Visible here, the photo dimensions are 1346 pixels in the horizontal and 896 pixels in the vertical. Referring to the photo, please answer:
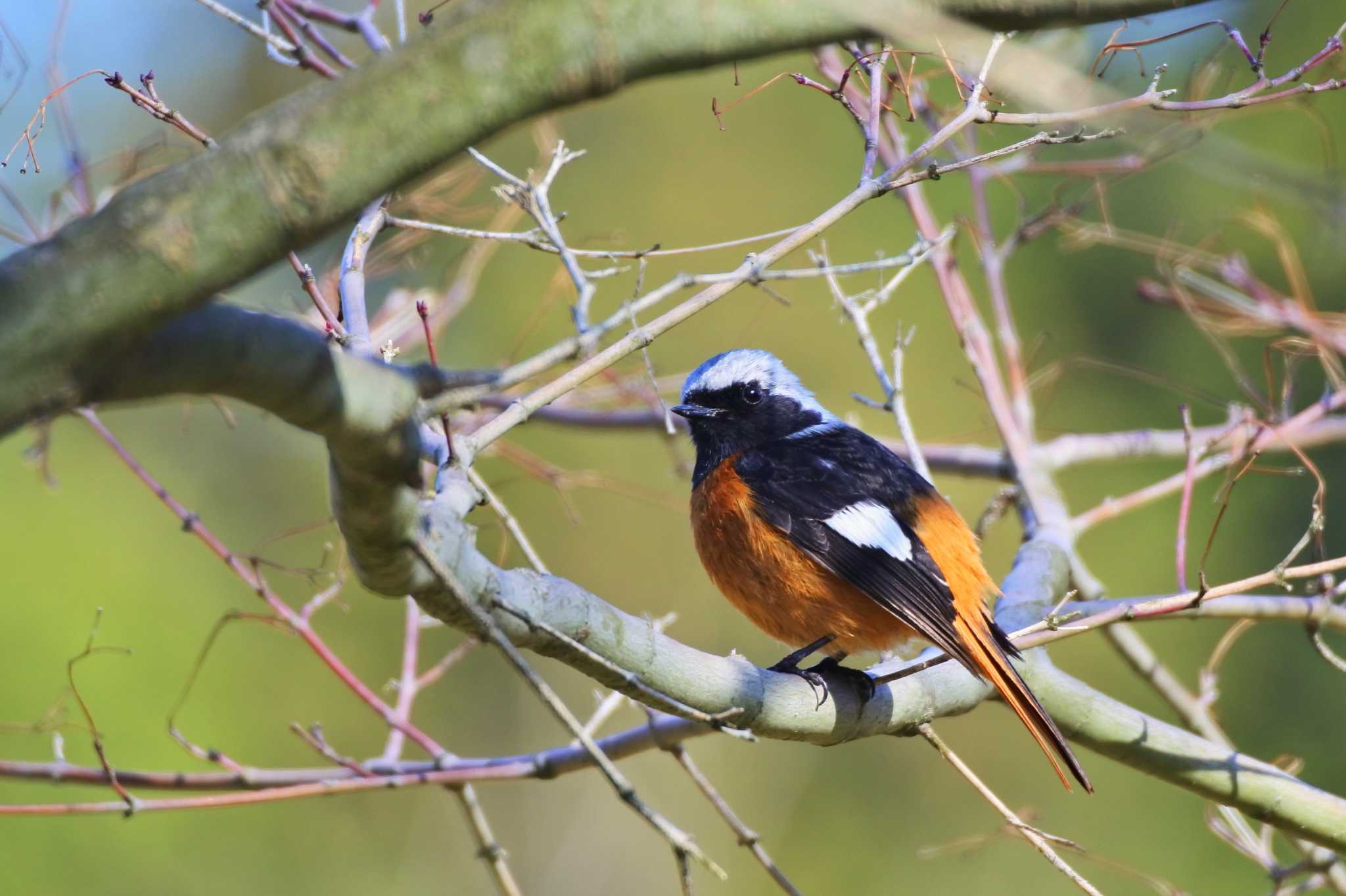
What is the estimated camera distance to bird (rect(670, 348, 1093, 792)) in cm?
362

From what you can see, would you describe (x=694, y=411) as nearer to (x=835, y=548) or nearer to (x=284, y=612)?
(x=835, y=548)

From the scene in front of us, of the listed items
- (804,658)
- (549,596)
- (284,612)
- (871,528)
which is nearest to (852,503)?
(871,528)

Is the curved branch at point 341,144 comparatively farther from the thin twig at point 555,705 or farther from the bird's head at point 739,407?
the bird's head at point 739,407

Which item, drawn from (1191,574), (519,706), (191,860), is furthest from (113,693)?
(1191,574)

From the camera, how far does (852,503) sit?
12.9 feet

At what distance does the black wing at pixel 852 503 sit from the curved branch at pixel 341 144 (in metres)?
2.21

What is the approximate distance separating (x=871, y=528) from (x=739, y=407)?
908 mm

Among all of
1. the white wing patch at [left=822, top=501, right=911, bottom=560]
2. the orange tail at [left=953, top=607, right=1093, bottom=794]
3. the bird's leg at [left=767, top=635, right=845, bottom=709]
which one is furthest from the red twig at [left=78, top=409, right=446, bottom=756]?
the orange tail at [left=953, top=607, right=1093, bottom=794]

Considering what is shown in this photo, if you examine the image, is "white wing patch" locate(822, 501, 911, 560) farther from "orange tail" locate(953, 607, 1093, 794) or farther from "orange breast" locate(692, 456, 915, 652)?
"orange tail" locate(953, 607, 1093, 794)

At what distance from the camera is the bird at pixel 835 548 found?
362 centimetres

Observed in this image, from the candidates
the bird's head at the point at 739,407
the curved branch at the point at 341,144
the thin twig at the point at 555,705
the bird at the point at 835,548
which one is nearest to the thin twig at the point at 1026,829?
the bird at the point at 835,548

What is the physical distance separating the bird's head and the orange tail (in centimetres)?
133

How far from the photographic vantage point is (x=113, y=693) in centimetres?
657

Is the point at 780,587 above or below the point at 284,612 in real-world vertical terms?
below
